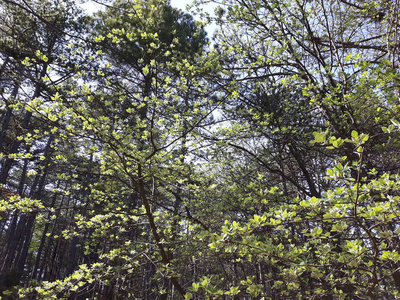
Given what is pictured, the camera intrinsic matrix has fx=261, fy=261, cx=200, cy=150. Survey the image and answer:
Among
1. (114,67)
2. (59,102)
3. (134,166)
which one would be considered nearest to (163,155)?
(134,166)

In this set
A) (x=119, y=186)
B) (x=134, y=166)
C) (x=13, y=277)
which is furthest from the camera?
(x=13, y=277)

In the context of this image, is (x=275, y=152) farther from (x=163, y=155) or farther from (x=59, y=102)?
(x=59, y=102)

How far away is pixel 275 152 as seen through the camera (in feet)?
16.3

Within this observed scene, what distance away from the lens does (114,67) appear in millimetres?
9016

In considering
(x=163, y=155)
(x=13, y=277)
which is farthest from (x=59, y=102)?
(x=13, y=277)

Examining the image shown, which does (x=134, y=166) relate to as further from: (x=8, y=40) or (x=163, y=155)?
(x=8, y=40)

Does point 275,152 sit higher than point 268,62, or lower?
lower

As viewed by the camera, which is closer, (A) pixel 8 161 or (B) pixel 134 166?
(B) pixel 134 166

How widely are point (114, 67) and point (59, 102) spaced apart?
6412mm

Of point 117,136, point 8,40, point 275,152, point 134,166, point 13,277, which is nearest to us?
point 117,136

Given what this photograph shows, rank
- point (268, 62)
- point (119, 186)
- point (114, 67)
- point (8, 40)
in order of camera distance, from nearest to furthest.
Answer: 1. point (268, 62)
2. point (119, 186)
3. point (8, 40)
4. point (114, 67)

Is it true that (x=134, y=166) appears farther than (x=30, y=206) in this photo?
Yes

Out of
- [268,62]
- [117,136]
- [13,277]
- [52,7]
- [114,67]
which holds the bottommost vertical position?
[13,277]

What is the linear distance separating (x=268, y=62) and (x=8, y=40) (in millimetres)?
8636
